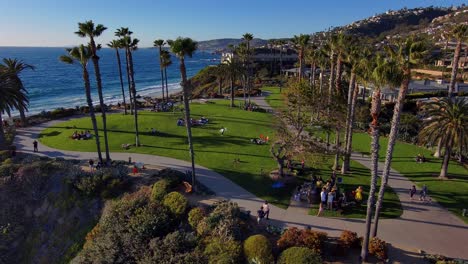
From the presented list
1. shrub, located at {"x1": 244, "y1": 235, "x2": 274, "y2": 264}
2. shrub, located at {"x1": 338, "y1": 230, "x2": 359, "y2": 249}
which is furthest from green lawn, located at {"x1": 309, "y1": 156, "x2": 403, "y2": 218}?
shrub, located at {"x1": 244, "y1": 235, "x2": 274, "y2": 264}

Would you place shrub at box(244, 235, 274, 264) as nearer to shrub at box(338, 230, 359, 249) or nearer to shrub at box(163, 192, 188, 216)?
shrub at box(338, 230, 359, 249)

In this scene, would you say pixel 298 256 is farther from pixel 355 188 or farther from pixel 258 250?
pixel 355 188

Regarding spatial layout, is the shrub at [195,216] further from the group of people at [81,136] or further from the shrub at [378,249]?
the group of people at [81,136]

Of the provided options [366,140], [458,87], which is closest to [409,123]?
[366,140]

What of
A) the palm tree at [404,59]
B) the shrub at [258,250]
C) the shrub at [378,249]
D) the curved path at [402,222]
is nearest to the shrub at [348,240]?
the shrub at [378,249]

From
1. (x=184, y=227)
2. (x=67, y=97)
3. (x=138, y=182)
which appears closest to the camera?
(x=184, y=227)

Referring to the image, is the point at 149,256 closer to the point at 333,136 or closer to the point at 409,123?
the point at 333,136

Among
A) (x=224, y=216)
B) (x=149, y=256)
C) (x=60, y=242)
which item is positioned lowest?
(x=60, y=242)
